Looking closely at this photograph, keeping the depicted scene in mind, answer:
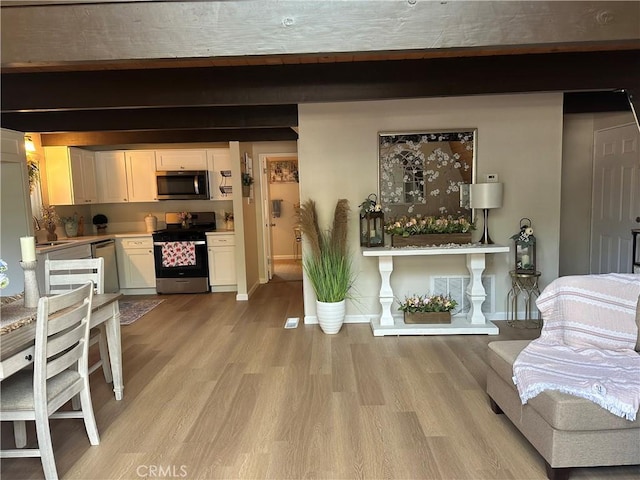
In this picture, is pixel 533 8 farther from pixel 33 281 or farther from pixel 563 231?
pixel 563 231

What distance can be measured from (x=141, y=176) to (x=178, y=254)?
136cm

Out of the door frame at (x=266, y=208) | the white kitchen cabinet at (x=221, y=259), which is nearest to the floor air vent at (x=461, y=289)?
the white kitchen cabinet at (x=221, y=259)

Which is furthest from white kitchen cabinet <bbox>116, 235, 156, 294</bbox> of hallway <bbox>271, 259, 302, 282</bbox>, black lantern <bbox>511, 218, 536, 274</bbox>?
black lantern <bbox>511, 218, 536, 274</bbox>

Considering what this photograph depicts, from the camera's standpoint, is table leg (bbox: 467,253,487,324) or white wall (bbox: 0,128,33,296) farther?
table leg (bbox: 467,253,487,324)

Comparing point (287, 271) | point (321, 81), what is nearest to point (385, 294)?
point (321, 81)

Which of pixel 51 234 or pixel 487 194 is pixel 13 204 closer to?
pixel 51 234

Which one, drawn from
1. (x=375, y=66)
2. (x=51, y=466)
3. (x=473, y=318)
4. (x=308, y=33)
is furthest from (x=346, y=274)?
(x=51, y=466)

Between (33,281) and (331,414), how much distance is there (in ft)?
6.43

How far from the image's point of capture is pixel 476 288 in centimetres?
400

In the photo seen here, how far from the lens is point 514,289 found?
419 centimetres

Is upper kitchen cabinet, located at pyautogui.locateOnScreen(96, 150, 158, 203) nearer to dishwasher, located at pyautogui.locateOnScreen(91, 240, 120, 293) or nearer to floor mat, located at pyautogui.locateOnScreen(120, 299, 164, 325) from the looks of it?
dishwasher, located at pyautogui.locateOnScreen(91, 240, 120, 293)

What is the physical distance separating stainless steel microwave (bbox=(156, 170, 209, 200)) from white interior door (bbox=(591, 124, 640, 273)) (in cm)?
521

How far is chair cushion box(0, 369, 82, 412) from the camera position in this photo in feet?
6.27

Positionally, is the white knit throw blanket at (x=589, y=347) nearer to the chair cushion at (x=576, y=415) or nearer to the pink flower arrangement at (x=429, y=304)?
the chair cushion at (x=576, y=415)
